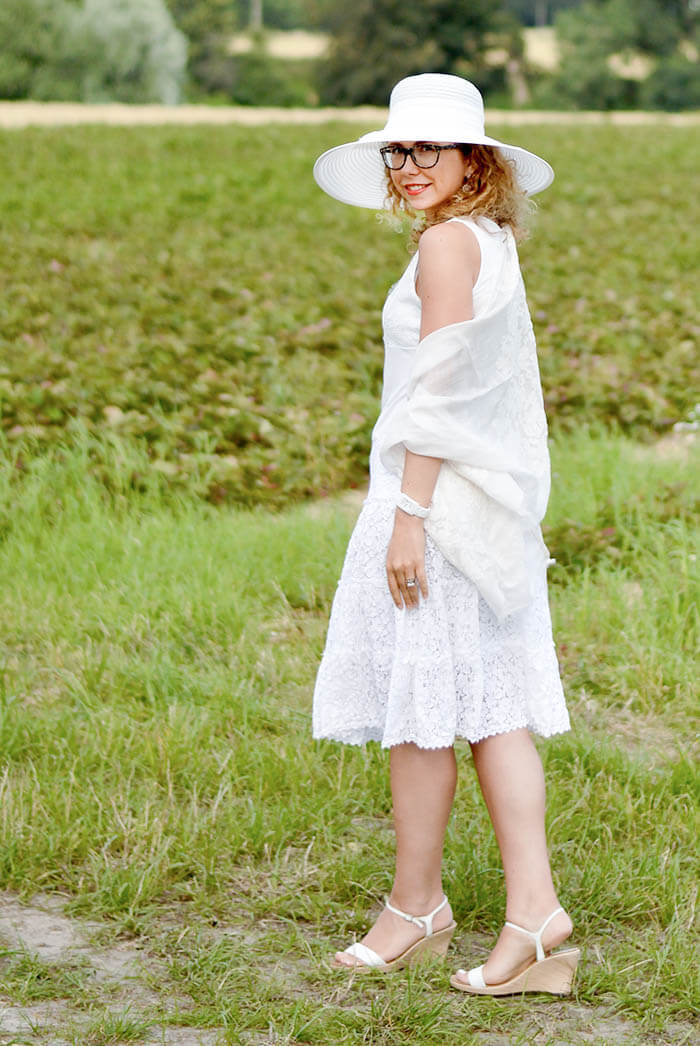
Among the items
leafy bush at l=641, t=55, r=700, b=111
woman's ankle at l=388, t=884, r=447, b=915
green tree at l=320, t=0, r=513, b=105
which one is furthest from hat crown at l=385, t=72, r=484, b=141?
leafy bush at l=641, t=55, r=700, b=111

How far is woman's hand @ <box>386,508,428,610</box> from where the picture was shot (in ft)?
8.58

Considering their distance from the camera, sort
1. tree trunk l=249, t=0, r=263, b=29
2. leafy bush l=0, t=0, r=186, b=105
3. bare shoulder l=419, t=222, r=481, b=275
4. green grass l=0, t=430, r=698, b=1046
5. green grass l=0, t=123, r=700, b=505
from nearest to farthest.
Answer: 1. bare shoulder l=419, t=222, r=481, b=275
2. green grass l=0, t=430, r=698, b=1046
3. green grass l=0, t=123, r=700, b=505
4. leafy bush l=0, t=0, r=186, b=105
5. tree trunk l=249, t=0, r=263, b=29

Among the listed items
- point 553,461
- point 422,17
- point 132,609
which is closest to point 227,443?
point 553,461

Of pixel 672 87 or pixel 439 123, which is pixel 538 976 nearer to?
pixel 439 123

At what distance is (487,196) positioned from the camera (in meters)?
2.70

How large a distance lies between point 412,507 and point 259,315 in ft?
22.5

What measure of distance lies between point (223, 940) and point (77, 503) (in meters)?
3.04

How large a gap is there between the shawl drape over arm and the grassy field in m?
0.85

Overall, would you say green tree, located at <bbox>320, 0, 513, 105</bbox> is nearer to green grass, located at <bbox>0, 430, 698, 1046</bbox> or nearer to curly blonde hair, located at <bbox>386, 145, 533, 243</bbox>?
green grass, located at <bbox>0, 430, 698, 1046</bbox>

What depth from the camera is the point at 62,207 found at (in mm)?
14656

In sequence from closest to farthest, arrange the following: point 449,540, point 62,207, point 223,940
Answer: point 449,540 → point 223,940 → point 62,207

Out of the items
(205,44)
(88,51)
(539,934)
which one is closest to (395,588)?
(539,934)

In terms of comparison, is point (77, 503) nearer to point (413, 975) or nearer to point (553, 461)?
point (553, 461)

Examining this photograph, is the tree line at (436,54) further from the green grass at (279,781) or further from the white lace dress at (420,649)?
the white lace dress at (420,649)
